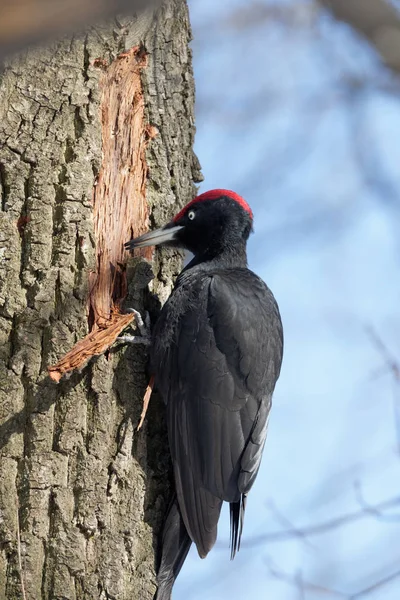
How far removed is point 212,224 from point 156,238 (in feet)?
2.03

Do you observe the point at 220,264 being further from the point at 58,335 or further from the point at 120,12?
the point at 120,12

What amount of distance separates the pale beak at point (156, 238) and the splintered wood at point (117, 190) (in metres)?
0.05

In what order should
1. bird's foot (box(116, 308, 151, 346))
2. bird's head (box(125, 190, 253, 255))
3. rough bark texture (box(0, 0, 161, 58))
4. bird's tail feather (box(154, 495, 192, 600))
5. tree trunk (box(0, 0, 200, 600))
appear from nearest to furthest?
rough bark texture (box(0, 0, 161, 58))
tree trunk (box(0, 0, 200, 600))
bird's tail feather (box(154, 495, 192, 600))
bird's foot (box(116, 308, 151, 346))
bird's head (box(125, 190, 253, 255))

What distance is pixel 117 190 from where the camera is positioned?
3.50 meters

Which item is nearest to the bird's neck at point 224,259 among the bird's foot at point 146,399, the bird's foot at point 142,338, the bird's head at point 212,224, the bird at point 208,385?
the bird's head at point 212,224

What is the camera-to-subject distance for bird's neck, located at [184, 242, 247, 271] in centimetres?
411

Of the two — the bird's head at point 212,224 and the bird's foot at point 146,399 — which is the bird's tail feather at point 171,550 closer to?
the bird's foot at point 146,399

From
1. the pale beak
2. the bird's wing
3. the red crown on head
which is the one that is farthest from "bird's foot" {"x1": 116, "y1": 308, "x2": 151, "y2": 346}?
the red crown on head

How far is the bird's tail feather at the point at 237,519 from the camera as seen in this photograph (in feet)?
11.2

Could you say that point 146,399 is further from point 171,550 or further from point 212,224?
point 212,224

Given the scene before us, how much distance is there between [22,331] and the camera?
3113mm

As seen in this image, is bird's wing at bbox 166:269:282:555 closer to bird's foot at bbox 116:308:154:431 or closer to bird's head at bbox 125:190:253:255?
bird's foot at bbox 116:308:154:431

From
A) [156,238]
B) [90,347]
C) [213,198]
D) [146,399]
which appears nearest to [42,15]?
[90,347]

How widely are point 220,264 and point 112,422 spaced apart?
1224 millimetres
